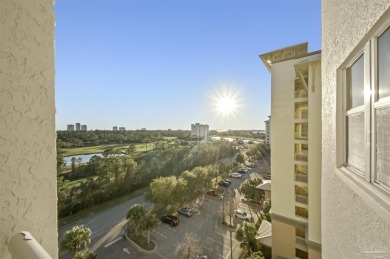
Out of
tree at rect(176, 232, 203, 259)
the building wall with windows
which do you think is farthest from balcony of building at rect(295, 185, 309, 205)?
the building wall with windows

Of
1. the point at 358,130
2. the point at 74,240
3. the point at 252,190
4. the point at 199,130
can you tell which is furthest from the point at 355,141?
the point at 199,130

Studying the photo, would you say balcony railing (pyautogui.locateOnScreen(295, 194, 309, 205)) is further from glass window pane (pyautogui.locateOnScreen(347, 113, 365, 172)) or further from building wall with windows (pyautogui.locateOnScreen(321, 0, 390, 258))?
glass window pane (pyautogui.locateOnScreen(347, 113, 365, 172))

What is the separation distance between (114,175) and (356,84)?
72.4 ft

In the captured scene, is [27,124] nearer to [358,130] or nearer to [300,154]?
[358,130]

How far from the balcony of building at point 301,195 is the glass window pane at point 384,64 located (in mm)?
9177

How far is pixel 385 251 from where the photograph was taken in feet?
3.03

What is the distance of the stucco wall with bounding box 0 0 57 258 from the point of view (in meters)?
0.67

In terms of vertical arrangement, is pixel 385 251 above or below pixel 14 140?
below

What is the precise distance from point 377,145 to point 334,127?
720 mm

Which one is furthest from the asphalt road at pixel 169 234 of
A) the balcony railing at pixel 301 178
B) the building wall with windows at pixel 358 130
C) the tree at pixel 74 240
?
the building wall with windows at pixel 358 130

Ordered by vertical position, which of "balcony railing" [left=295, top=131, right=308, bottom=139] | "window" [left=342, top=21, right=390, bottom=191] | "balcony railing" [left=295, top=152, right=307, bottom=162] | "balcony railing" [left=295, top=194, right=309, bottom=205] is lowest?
"balcony railing" [left=295, top=194, right=309, bottom=205]

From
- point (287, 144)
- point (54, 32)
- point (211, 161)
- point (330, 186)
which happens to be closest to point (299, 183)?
point (287, 144)

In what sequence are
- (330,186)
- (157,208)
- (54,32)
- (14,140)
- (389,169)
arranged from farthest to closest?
(157,208) < (330,186) < (389,169) < (54,32) < (14,140)

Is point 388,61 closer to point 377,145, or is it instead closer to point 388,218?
point 377,145
